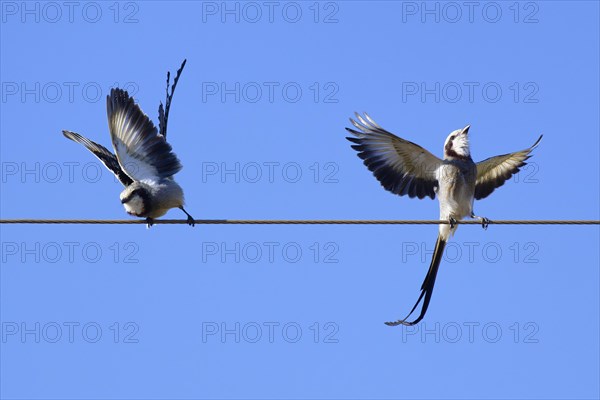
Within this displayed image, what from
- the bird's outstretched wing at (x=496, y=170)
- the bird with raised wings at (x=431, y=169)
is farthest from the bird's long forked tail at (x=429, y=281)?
the bird's outstretched wing at (x=496, y=170)

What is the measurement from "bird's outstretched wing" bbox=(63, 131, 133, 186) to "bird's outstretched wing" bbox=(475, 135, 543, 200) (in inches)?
127

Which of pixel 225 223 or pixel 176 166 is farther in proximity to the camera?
pixel 176 166

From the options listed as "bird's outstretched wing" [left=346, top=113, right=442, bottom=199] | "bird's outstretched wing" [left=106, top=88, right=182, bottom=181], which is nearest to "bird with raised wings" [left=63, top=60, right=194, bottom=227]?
"bird's outstretched wing" [left=106, top=88, right=182, bottom=181]

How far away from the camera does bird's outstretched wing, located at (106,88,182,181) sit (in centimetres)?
916

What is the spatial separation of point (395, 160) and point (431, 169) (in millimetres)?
341

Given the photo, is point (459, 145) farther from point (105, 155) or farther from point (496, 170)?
point (105, 155)

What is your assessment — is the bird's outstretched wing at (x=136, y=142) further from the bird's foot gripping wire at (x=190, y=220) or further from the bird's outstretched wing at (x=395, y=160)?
the bird's outstretched wing at (x=395, y=160)

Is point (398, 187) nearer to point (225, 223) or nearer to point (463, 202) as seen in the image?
point (463, 202)

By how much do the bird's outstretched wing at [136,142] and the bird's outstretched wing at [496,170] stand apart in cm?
294

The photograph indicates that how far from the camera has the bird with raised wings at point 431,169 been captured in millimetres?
9898

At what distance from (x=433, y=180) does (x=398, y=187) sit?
32cm

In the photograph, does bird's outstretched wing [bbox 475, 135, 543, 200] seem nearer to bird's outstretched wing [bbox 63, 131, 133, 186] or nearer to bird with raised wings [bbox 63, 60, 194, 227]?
bird with raised wings [bbox 63, 60, 194, 227]

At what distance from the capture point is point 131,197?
29.5 feet

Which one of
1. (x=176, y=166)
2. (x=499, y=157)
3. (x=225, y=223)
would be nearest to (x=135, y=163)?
(x=176, y=166)
